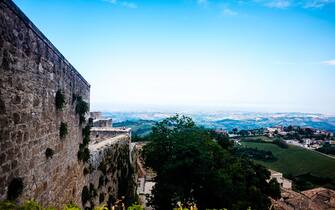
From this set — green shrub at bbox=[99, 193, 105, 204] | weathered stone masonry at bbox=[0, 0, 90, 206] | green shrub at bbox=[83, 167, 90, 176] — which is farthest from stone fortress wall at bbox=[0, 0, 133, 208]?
green shrub at bbox=[99, 193, 105, 204]

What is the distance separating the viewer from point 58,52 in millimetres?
7883

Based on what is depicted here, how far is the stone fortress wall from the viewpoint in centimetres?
487

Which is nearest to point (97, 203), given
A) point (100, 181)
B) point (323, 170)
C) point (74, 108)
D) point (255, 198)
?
point (100, 181)

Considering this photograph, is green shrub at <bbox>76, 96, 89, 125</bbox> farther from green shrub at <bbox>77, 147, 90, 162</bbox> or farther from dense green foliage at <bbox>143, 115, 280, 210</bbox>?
dense green foliage at <bbox>143, 115, 280, 210</bbox>

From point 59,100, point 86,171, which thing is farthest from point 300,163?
point 59,100

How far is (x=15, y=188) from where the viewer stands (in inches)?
210

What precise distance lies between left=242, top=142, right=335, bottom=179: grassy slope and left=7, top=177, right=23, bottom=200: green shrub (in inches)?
3093

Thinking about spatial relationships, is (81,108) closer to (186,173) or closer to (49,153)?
(49,153)

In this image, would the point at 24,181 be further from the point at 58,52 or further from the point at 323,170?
the point at 323,170

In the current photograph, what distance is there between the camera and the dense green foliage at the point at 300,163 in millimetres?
74469

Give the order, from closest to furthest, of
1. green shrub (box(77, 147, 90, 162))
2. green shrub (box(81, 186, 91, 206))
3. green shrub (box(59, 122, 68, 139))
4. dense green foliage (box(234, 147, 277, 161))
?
green shrub (box(59, 122, 68, 139)) < green shrub (box(77, 147, 90, 162)) < green shrub (box(81, 186, 91, 206)) < dense green foliage (box(234, 147, 277, 161))

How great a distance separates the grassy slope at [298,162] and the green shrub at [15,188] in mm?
78556

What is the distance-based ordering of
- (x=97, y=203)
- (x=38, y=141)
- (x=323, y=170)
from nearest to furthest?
(x=38, y=141), (x=97, y=203), (x=323, y=170)

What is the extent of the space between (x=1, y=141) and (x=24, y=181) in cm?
129
